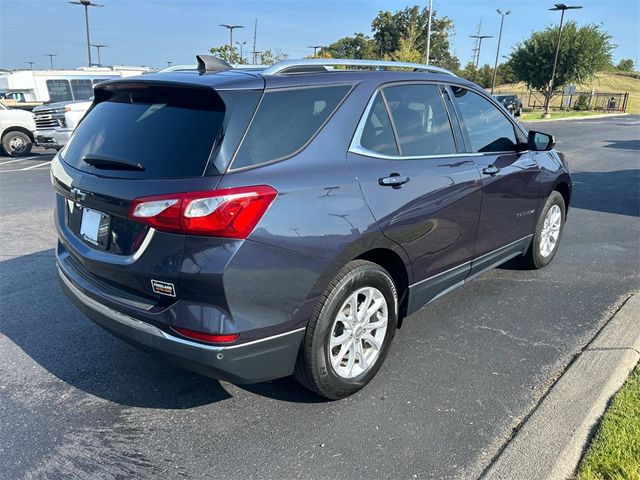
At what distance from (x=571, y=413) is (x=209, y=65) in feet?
9.14

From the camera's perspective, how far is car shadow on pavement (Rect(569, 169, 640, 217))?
8.07 metres

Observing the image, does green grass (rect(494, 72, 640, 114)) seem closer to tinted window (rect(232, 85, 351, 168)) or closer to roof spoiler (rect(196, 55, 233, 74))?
roof spoiler (rect(196, 55, 233, 74))

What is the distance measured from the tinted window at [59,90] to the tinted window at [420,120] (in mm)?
20648

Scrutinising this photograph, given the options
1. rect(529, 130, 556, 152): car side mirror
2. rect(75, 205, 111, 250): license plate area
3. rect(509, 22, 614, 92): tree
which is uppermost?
rect(509, 22, 614, 92): tree

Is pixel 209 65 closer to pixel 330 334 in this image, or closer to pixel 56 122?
pixel 330 334

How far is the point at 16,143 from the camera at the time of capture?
588 inches

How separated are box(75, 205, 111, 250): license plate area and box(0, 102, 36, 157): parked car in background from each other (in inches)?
557

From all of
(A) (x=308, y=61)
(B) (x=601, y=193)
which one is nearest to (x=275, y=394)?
(A) (x=308, y=61)

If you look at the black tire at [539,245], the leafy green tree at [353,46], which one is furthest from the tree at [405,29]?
the black tire at [539,245]

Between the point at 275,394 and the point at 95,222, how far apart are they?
1402mm

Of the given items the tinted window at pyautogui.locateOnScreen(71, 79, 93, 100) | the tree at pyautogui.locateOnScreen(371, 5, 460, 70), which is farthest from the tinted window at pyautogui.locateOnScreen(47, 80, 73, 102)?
the tree at pyautogui.locateOnScreen(371, 5, 460, 70)

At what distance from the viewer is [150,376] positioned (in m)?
Answer: 3.19

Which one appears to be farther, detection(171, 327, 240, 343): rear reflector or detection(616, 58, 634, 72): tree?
detection(616, 58, 634, 72): tree

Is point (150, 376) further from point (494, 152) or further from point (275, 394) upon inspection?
→ point (494, 152)
